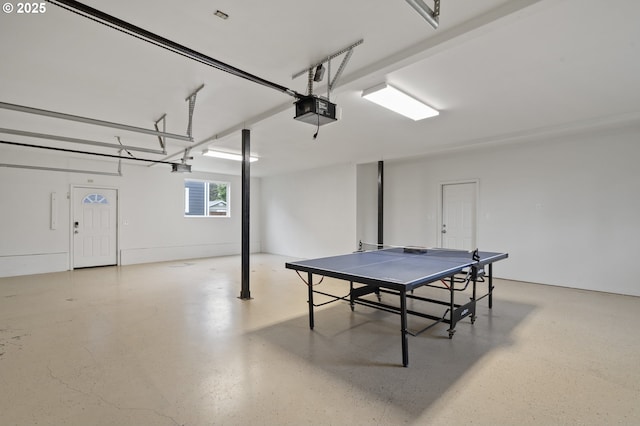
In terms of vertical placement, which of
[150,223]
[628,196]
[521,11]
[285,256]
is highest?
[521,11]

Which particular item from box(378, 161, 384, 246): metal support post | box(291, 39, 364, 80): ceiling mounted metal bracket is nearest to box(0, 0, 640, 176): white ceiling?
box(291, 39, 364, 80): ceiling mounted metal bracket

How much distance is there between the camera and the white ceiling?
214 cm

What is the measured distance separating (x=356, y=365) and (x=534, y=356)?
5.60 ft

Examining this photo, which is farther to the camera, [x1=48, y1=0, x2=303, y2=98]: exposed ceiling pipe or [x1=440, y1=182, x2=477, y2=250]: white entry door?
[x1=440, y1=182, x2=477, y2=250]: white entry door

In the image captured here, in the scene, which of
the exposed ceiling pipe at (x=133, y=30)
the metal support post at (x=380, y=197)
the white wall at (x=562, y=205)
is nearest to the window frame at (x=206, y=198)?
the metal support post at (x=380, y=197)

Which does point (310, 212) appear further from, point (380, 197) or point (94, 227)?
point (94, 227)

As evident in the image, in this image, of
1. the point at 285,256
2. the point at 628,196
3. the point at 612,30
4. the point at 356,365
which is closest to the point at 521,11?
the point at 612,30

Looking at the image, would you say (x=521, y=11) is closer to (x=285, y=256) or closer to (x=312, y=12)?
(x=312, y=12)

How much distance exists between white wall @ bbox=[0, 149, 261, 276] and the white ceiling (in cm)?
256

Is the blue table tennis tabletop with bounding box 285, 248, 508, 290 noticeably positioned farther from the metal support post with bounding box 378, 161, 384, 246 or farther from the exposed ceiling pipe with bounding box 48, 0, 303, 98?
the metal support post with bounding box 378, 161, 384, 246

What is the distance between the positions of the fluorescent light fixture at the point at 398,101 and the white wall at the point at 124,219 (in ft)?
23.6

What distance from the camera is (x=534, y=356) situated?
9.18 feet

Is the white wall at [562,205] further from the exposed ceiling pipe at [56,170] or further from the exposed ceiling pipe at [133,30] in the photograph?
the exposed ceiling pipe at [56,170]

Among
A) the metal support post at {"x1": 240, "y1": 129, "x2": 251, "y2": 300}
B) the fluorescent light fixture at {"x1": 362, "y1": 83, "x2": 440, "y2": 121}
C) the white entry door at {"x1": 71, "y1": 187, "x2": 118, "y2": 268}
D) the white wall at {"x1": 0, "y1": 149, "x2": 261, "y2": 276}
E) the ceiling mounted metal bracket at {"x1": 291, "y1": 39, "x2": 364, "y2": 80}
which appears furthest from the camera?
the white entry door at {"x1": 71, "y1": 187, "x2": 118, "y2": 268}
